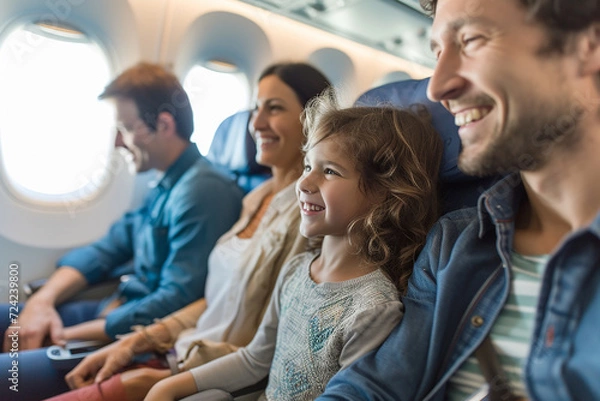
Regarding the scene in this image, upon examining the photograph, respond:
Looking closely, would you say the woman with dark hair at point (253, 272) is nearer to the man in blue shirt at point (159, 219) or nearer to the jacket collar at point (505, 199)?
the man in blue shirt at point (159, 219)

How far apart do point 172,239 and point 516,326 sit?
1160 mm

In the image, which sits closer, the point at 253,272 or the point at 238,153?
the point at 253,272

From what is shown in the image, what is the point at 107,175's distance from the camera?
166 cm

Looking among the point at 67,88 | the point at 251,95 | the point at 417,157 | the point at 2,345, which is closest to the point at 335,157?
the point at 417,157

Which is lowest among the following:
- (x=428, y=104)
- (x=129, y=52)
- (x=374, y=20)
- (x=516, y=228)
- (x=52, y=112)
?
(x=516, y=228)

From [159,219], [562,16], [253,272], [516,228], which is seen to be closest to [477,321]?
[516,228]

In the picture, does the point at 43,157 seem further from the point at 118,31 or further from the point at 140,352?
the point at 140,352

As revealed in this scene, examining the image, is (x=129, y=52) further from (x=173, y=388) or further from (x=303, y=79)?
(x=173, y=388)

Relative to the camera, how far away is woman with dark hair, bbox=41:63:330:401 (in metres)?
1.27

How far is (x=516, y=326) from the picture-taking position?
26.5 inches

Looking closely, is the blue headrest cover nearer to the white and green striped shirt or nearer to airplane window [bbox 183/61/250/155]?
the white and green striped shirt

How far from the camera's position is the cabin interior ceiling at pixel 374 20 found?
3.54 ft

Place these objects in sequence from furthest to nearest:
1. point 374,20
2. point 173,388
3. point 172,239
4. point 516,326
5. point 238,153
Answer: point 238,153 < point 172,239 < point 374,20 < point 173,388 < point 516,326

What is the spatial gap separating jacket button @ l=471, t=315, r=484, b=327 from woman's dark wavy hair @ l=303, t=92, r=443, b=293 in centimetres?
23
